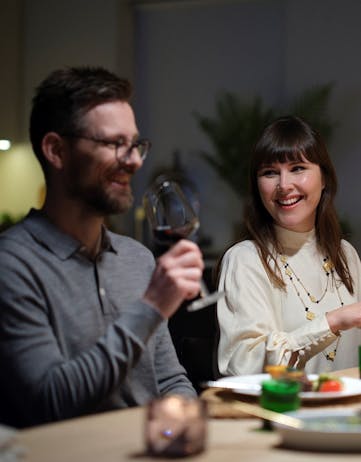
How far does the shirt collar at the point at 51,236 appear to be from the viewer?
184cm

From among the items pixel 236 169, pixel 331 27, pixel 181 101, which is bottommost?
pixel 236 169

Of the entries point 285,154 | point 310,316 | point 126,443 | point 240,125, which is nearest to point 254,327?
point 310,316

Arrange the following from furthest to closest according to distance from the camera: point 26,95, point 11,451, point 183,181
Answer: point 26,95, point 183,181, point 11,451

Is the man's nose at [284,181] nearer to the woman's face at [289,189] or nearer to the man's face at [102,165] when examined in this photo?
the woman's face at [289,189]

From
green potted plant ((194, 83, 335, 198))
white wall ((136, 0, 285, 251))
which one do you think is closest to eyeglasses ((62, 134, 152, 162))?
green potted plant ((194, 83, 335, 198))

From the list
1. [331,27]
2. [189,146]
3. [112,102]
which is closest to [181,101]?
[189,146]

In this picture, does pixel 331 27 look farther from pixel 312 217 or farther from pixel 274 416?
pixel 274 416

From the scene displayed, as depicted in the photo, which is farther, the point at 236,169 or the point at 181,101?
the point at 181,101

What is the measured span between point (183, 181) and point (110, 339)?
0.40 metres

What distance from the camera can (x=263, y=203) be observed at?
2846 mm

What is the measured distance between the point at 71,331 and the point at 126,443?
1.70 ft

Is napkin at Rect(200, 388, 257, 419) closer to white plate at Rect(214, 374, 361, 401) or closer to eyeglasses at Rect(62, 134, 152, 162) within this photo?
white plate at Rect(214, 374, 361, 401)

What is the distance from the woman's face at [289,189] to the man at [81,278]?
83 cm

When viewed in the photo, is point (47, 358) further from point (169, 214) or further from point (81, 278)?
point (169, 214)
